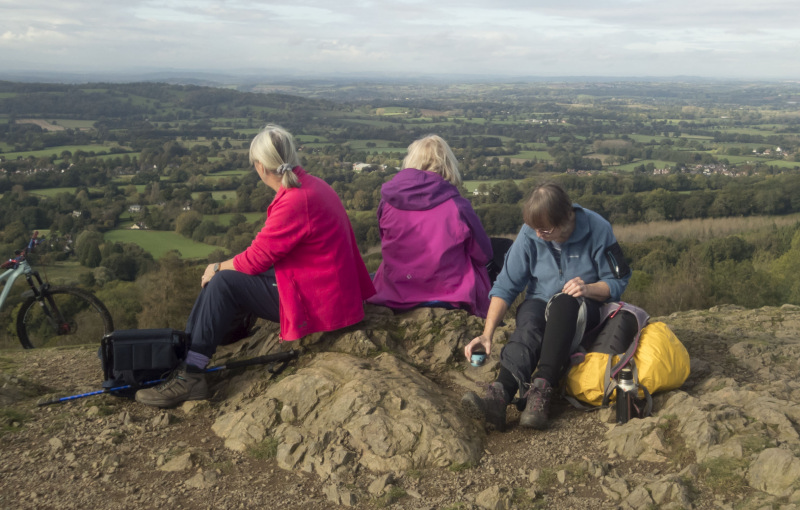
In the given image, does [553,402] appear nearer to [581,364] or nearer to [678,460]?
[581,364]

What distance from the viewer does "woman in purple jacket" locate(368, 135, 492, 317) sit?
5332 mm

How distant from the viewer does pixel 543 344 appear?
13.7ft

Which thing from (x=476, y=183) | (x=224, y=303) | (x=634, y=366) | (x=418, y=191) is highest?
(x=418, y=191)

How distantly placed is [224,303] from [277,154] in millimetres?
1188

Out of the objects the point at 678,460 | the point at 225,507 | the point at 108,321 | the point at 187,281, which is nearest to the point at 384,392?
the point at 225,507

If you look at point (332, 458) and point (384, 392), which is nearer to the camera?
point (332, 458)

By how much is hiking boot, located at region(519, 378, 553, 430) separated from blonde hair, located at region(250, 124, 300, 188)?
2.20m

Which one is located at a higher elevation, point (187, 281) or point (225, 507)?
point (225, 507)

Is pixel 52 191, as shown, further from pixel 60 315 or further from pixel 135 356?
pixel 135 356

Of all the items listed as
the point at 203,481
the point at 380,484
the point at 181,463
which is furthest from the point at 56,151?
the point at 380,484

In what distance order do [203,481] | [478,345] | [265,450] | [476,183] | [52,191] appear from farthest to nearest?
[476,183] → [52,191] → [478,345] → [265,450] → [203,481]

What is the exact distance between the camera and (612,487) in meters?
3.32

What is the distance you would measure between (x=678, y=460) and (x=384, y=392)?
1.84 m

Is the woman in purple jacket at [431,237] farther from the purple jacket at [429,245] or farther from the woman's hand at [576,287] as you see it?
the woman's hand at [576,287]
